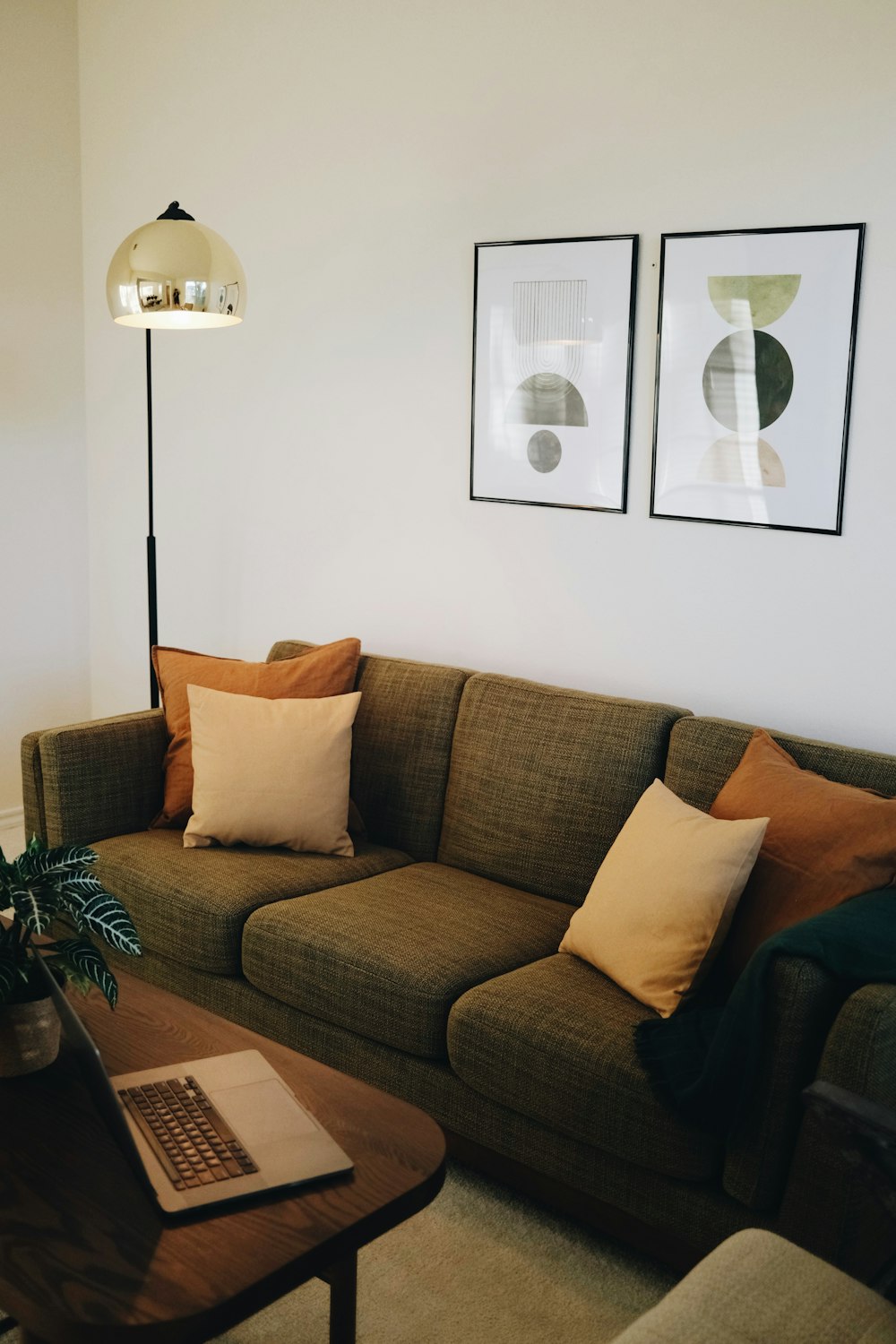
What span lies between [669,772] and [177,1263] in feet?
5.08

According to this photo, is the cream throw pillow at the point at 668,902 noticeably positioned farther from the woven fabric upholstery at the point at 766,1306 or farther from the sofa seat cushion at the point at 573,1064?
the woven fabric upholstery at the point at 766,1306

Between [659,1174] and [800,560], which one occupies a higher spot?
[800,560]

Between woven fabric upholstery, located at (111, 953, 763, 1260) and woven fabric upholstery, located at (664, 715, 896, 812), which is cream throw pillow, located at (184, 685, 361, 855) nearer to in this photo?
woven fabric upholstery, located at (111, 953, 763, 1260)

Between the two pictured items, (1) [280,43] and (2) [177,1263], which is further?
(1) [280,43]

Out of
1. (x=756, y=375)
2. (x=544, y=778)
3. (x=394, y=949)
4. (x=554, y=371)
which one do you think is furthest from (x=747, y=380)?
(x=394, y=949)

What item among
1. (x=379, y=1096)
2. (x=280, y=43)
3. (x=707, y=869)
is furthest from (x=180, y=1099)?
(x=280, y=43)

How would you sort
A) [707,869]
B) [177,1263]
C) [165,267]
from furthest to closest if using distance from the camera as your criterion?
1. [165,267]
2. [707,869]
3. [177,1263]

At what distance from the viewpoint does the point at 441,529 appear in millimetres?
3521

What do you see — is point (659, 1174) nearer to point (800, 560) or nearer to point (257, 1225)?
point (257, 1225)

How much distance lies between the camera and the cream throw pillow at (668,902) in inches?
87.7

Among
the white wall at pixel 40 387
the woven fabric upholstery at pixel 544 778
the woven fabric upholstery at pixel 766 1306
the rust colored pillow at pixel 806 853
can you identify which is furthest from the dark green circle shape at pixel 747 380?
the white wall at pixel 40 387

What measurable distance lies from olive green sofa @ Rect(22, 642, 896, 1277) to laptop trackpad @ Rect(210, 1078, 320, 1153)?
53 centimetres

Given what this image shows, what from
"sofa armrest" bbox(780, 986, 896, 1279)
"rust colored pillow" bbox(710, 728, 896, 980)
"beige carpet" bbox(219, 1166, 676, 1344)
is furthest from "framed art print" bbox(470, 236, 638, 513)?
"beige carpet" bbox(219, 1166, 676, 1344)

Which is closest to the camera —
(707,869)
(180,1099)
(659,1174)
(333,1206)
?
(333,1206)
